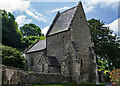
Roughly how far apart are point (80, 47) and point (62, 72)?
642 cm

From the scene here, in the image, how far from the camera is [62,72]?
29.8 metres

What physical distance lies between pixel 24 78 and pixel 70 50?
11.2 m

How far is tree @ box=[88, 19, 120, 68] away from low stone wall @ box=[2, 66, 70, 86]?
16.5 metres

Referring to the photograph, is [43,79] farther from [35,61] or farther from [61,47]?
[35,61]

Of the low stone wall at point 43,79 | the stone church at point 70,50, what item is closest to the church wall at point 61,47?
the stone church at point 70,50

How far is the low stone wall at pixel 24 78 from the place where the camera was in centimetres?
1806

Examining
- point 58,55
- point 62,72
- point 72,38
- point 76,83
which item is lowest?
point 76,83

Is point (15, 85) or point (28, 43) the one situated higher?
point (28, 43)

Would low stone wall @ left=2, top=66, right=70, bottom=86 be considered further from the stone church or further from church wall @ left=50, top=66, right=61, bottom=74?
the stone church

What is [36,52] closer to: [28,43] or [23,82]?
[23,82]

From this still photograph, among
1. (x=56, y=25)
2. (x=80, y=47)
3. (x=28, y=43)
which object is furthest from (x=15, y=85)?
(x=28, y=43)

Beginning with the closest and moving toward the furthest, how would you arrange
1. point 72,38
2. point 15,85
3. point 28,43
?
point 15,85 < point 72,38 < point 28,43

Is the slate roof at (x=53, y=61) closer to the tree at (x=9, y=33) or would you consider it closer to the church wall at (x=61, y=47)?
the church wall at (x=61, y=47)

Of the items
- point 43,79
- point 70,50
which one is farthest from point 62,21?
point 43,79
